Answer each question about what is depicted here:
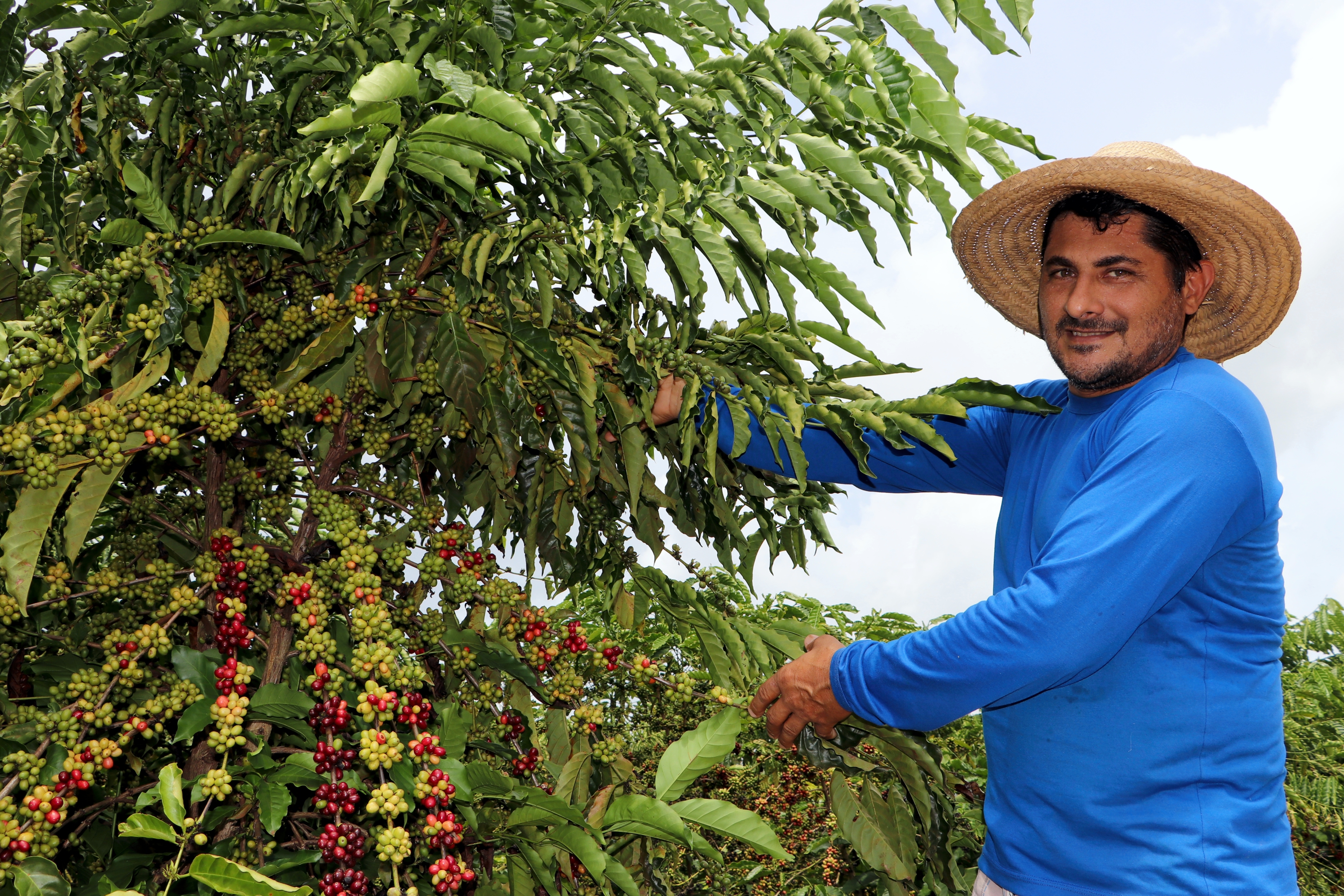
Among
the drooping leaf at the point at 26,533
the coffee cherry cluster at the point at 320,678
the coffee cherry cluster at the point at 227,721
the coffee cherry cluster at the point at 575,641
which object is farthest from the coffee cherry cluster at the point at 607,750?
the drooping leaf at the point at 26,533

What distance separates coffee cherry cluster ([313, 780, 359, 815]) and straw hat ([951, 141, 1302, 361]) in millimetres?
1713

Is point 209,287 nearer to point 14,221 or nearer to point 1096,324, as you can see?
point 14,221

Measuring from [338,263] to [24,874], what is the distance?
3.91 feet

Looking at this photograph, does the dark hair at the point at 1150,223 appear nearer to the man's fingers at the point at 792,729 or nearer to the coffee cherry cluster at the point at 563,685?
the man's fingers at the point at 792,729

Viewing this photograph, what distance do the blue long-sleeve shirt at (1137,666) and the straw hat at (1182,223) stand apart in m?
0.31

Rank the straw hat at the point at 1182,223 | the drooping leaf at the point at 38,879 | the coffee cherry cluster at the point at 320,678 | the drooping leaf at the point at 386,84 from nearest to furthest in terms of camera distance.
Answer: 1. the drooping leaf at the point at 386,84
2. the drooping leaf at the point at 38,879
3. the coffee cherry cluster at the point at 320,678
4. the straw hat at the point at 1182,223

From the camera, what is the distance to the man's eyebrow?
2.02 m

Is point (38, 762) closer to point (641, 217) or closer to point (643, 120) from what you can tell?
point (641, 217)

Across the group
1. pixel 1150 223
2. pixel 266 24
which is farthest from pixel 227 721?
pixel 1150 223

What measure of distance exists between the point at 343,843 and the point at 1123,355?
65.1 inches

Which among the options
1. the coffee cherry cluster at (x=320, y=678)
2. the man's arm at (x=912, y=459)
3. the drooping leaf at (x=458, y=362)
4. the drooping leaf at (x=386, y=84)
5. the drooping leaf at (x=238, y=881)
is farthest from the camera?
the man's arm at (x=912, y=459)

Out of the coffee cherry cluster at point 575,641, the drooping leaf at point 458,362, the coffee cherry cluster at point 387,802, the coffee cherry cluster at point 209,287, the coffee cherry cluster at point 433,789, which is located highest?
the drooping leaf at point 458,362

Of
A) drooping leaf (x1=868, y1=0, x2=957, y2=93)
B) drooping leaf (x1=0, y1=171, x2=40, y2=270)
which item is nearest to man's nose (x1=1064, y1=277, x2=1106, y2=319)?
drooping leaf (x1=868, y1=0, x2=957, y2=93)

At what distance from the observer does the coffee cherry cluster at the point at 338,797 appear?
60.7 inches
